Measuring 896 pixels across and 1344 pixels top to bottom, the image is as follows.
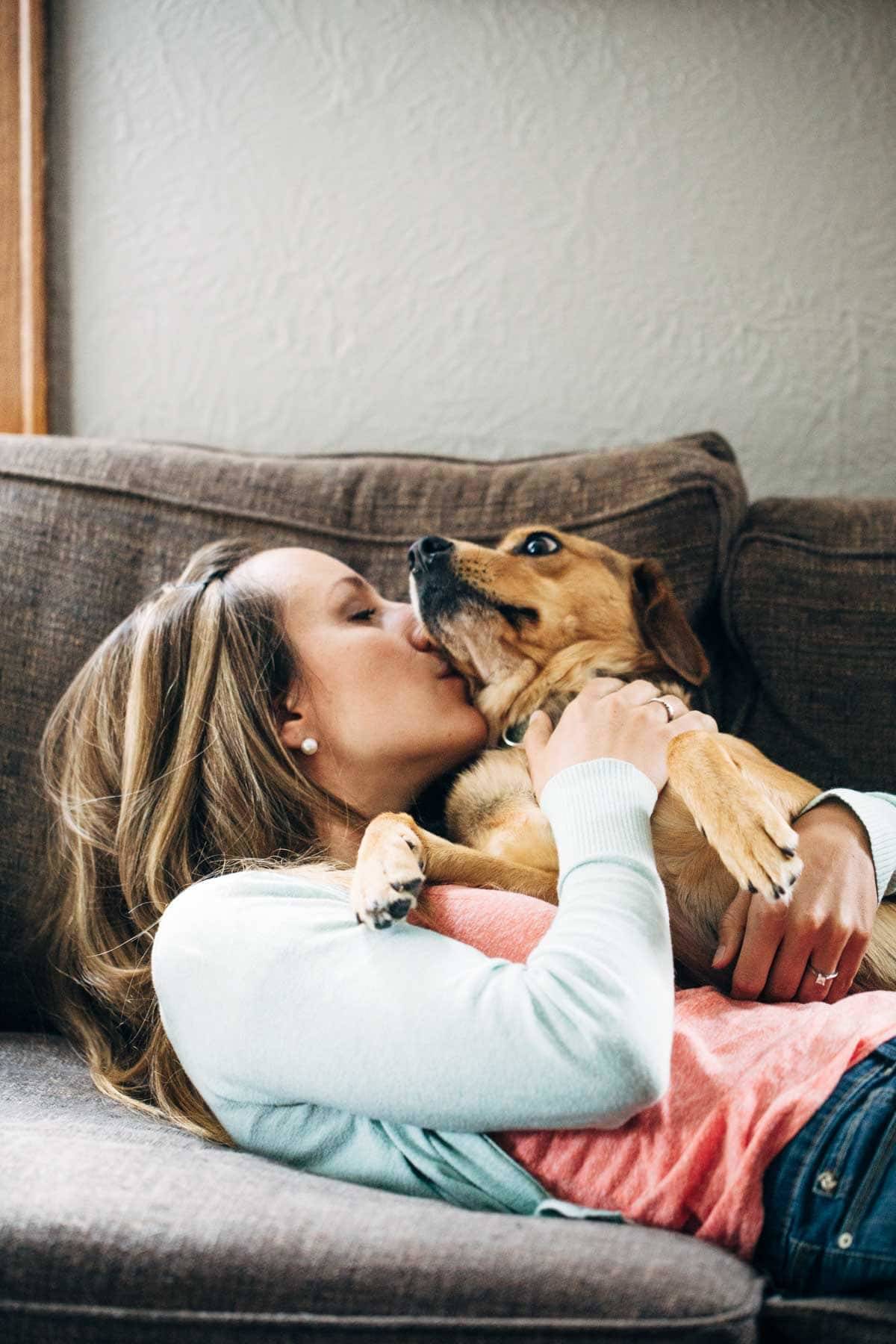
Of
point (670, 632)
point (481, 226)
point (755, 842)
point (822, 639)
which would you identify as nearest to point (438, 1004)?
point (755, 842)

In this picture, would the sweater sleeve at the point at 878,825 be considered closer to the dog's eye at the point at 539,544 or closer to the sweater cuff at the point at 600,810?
the sweater cuff at the point at 600,810

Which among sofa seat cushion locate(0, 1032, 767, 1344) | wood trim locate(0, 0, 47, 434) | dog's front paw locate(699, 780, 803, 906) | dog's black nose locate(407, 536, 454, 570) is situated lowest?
sofa seat cushion locate(0, 1032, 767, 1344)

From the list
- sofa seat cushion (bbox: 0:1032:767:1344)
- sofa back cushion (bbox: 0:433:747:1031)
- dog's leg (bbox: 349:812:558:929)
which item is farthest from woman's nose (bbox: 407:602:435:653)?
sofa seat cushion (bbox: 0:1032:767:1344)

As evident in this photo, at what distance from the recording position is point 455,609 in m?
1.53

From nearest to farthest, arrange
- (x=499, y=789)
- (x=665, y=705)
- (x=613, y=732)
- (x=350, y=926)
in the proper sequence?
1. (x=350, y=926)
2. (x=613, y=732)
3. (x=665, y=705)
4. (x=499, y=789)

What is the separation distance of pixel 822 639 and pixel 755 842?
0.59 meters

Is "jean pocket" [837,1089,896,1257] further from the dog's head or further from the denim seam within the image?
the dog's head

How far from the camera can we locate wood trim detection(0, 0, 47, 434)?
2.12 m

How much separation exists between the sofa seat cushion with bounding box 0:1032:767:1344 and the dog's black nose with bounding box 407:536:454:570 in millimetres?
861

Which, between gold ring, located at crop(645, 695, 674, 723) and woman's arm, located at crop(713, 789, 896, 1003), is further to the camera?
gold ring, located at crop(645, 695, 674, 723)

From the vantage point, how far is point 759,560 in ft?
5.53

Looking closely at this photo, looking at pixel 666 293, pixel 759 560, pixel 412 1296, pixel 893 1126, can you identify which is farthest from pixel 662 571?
pixel 412 1296

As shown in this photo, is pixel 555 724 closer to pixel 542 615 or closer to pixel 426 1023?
pixel 542 615

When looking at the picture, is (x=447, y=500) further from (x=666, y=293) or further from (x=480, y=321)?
(x=666, y=293)
